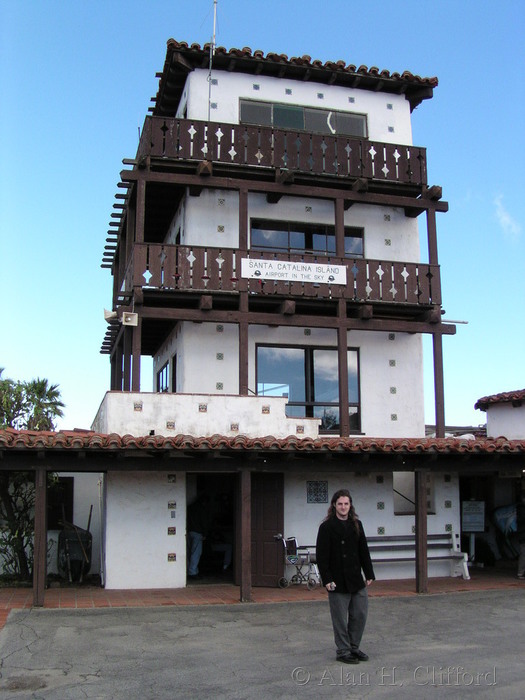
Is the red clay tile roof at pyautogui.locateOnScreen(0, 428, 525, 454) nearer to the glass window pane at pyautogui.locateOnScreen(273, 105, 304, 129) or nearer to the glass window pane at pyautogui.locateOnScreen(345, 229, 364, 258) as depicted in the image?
the glass window pane at pyautogui.locateOnScreen(345, 229, 364, 258)

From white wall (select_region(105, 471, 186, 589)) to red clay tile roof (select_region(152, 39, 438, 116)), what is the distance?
33.3ft

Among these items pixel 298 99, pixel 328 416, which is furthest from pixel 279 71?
pixel 328 416

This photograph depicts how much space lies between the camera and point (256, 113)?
20500 millimetres

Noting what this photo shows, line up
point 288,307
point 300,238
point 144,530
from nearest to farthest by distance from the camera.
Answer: point 144,530
point 288,307
point 300,238

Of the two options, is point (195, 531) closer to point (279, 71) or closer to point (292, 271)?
point (292, 271)

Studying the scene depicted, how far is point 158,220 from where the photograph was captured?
2222 cm

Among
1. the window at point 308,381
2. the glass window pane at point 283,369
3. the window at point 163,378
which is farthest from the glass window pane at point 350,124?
the window at point 163,378

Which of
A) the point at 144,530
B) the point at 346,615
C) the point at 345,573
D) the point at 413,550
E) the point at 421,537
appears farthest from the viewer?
the point at 413,550

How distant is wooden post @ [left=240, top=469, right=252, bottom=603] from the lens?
1406 cm

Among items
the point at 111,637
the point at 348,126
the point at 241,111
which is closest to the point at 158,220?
the point at 241,111

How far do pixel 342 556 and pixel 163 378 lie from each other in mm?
14426

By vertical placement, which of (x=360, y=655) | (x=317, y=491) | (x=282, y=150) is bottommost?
(x=360, y=655)

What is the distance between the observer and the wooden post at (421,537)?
1516 centimetres

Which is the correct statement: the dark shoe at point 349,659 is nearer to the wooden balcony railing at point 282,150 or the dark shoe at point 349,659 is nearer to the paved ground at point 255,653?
the paved ground at point 255,653
